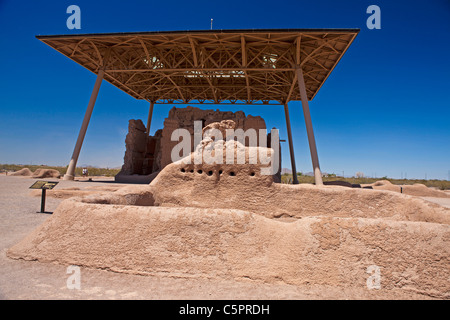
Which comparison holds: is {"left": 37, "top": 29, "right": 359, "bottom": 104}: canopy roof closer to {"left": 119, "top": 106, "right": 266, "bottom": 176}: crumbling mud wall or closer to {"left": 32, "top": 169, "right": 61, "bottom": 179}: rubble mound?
{"left": 119, "top": 106, "right": 266, "bottom": 176}: crumbling mud wall

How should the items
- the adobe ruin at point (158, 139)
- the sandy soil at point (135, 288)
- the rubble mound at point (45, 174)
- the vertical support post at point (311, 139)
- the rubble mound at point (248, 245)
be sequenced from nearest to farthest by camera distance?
the sandy soil at point (135, 288)
the rubble mound at point (248, 245)
the vertical support post at point (311, 139)
the adobe ruin at point (158, 139)
the rubble mound at point (45, 174)

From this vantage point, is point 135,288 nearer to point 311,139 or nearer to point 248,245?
point 248,245

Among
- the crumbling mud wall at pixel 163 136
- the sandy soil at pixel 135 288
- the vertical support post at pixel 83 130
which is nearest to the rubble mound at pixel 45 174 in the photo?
the vertical support post at pixel 83 130

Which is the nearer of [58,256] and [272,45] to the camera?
[58,256]

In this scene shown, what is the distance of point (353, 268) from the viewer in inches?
112

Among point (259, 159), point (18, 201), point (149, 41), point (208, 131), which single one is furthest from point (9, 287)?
point (149, 41)

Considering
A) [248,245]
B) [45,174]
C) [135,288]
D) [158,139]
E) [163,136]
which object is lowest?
[135,288]

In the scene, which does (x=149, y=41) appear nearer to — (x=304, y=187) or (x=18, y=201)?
(x=18, y=201)

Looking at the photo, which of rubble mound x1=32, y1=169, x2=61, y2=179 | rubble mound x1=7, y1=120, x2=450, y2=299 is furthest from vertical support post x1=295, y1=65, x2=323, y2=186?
rubble mound x1=32, y1=169, x2=61, y2=179

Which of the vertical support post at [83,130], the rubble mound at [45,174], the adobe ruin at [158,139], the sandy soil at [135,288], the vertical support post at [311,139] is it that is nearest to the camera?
the sandy soil at [135,288]

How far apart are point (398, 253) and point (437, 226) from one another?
577mm

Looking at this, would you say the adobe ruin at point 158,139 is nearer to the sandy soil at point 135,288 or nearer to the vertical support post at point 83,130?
the vertical support post at point 83,130

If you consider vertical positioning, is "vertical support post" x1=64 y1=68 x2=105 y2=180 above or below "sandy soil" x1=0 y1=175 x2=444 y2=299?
above

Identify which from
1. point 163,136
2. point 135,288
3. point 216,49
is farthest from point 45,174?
point 135,288
